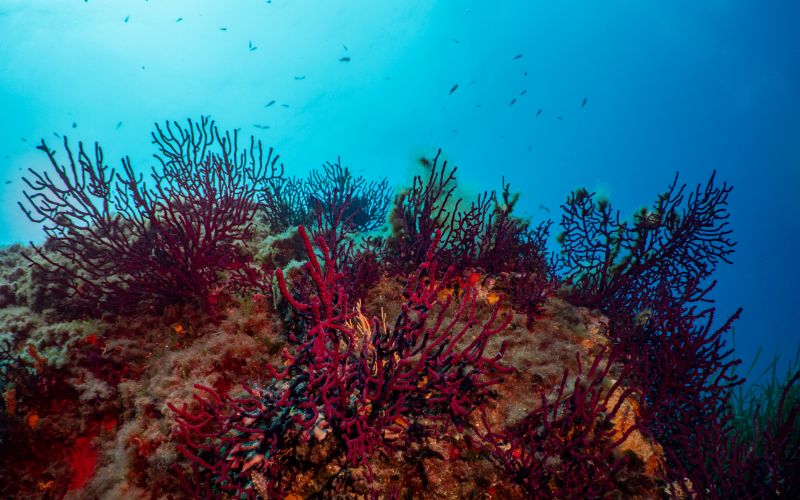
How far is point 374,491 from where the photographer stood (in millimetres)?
2283

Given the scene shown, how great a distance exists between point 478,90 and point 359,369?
4905 inches

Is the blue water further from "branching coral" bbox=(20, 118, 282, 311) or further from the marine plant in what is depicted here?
the marine plant

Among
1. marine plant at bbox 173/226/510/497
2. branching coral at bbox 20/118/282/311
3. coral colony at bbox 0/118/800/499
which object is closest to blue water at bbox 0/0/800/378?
coral colony at bbox 0/118/800/499

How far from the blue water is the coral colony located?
64.7m

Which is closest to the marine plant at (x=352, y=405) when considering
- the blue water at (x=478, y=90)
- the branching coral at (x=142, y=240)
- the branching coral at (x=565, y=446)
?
the branching coral at (x=565, y=446)

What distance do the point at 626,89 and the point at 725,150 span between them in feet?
109

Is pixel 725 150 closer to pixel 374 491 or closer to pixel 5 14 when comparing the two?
pixel 374 491

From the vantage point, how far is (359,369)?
2418mm

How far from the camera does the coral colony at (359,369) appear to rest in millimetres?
2430

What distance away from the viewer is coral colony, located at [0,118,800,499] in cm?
243

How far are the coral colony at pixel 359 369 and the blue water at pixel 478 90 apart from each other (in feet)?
212

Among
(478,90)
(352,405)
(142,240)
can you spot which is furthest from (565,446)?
(478,90)

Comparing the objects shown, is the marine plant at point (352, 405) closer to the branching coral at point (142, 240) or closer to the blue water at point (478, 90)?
the branching coral at point (142, 240)

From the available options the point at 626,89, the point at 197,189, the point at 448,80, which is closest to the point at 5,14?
the point at 197,189
